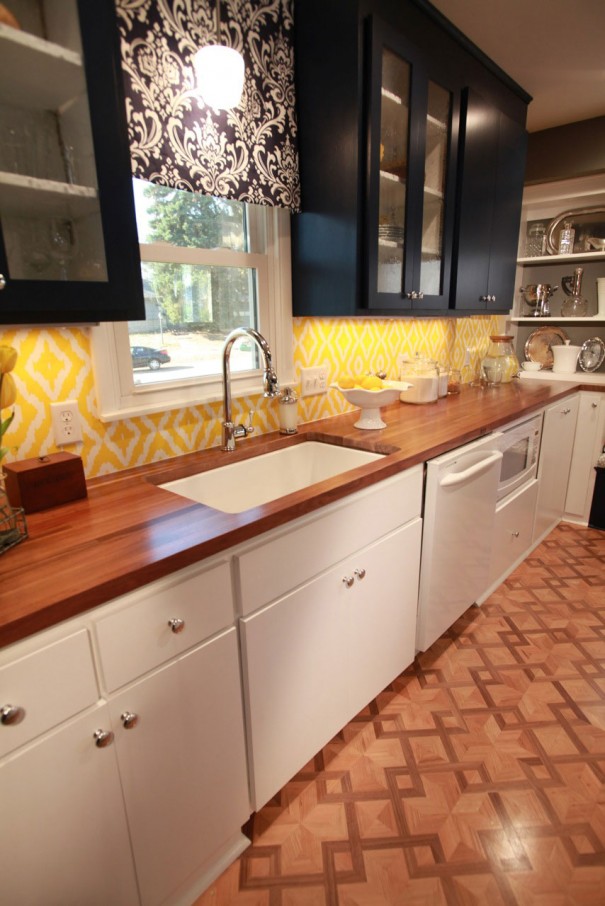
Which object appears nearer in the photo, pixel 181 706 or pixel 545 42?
pixel 181 706

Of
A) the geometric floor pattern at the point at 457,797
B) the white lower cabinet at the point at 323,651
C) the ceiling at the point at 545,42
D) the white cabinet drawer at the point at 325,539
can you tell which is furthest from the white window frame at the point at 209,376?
the geometric floor pattern at the point at 457,797

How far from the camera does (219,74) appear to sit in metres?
1.36

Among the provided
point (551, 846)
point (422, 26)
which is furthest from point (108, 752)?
point (422, 26)

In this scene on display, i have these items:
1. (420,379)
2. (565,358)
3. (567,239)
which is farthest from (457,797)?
(567,239)

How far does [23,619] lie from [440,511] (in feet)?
4.49

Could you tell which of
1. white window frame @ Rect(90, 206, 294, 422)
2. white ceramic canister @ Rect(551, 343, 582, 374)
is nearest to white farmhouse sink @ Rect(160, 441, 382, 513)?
white window frame @ Rect(90, 206, 294, 422)

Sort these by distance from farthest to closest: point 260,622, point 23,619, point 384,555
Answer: point 384,555, point 260,622, point 23,619

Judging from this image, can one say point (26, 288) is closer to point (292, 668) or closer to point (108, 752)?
point (108, 752)

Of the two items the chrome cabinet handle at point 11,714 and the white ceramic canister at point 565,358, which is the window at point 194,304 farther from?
the white ceramic canister at point 565,358

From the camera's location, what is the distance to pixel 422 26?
185 centimetres

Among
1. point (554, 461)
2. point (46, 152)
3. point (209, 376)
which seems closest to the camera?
point (46, 152)

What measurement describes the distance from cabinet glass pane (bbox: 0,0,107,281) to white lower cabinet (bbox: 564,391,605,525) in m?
2.96

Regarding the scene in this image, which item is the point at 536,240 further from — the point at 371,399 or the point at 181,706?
the point at 181,706

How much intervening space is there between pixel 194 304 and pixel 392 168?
928 millimetres
